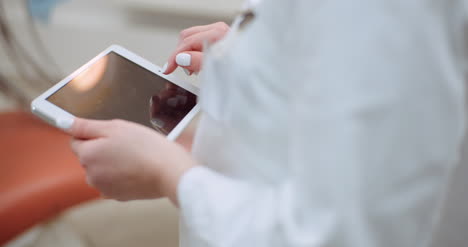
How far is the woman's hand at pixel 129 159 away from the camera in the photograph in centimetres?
42

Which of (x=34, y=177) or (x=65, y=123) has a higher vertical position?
(x=65, y=123)

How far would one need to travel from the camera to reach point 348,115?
0.29 metres

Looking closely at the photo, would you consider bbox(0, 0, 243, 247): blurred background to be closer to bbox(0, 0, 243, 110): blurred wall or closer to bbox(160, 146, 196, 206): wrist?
bbox(0, 0, 243, 110): blurred wall

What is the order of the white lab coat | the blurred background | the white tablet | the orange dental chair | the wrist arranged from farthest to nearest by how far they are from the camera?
1. the blurred background
2. the orange dental chair
3. the white tablet
4. the wrist
5. the white lab coat

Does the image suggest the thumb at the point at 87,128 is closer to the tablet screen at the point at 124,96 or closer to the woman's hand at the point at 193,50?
the tablet screen at the point at 124,96

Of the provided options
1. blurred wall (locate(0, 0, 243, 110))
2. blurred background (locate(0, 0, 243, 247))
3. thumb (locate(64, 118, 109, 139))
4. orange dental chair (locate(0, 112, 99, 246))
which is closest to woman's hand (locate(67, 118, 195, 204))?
thumb (locate(64, 118, 109, 139))

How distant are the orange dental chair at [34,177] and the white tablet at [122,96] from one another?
0.40 m

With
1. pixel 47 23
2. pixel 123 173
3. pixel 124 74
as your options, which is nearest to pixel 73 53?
pixel 47 23

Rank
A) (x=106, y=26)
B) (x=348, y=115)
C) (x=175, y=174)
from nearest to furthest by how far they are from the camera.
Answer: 1. (x=348, y=115)
2. (x=175, y=174)
3. (x=106, y=26)

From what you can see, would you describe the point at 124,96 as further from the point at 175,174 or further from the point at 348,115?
the point at 348,115

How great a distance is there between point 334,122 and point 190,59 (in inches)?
13.0

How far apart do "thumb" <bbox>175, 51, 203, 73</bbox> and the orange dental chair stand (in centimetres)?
46

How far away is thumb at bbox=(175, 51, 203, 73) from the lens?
588mm

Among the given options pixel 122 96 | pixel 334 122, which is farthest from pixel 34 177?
pixel 334 122
